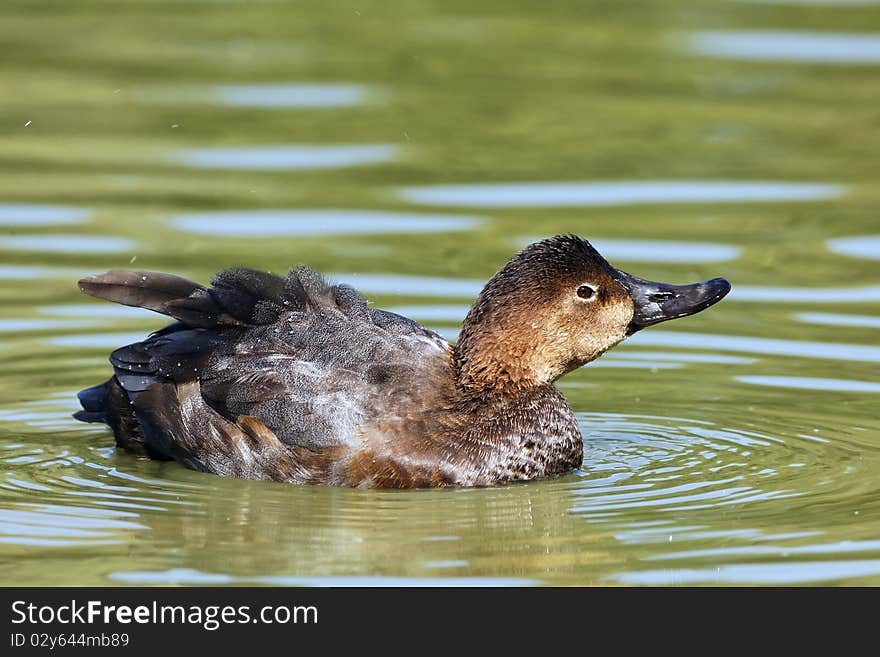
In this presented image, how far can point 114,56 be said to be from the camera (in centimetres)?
1509

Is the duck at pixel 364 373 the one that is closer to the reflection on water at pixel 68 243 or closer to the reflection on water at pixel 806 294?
the reflection on water at pixel 806 294

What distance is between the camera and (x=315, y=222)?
1234cm

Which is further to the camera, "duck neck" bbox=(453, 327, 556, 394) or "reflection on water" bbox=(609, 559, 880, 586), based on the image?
"duck neck" bbox=(453, 327, 556, 394)

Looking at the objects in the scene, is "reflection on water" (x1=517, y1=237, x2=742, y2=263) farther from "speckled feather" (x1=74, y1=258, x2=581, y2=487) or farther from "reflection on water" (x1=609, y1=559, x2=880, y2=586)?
"reflection on water" (x1=609, y1=559, x2=880, y2=586)

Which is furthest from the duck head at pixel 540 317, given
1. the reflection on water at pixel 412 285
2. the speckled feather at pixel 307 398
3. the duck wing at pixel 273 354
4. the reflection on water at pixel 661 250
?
the reflection on water at pixel 661 250

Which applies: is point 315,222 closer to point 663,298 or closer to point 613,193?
point 613,193

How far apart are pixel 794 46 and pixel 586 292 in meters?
7.66

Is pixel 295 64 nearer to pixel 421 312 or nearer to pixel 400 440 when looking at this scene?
pixel 421 312

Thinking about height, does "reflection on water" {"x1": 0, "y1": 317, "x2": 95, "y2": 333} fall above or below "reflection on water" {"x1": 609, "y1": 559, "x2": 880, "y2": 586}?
above

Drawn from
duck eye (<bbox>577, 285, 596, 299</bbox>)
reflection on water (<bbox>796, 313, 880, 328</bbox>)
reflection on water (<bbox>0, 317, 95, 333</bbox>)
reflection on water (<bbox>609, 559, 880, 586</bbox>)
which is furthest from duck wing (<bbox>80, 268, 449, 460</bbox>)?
reflection on water (<bbox>796, 313, 880, 328</bbox>)

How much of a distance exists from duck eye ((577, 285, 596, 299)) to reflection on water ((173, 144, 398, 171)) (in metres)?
5.00

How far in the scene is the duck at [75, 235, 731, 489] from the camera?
8203 millimetres

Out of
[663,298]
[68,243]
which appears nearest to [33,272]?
[68,243]
